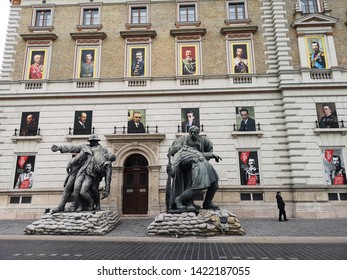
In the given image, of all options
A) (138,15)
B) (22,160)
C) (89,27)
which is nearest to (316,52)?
(138,15)

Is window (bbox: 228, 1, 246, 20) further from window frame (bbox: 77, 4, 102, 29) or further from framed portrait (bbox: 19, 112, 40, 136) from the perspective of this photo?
framed portrait (bbox: 19, 112, 40, 136)

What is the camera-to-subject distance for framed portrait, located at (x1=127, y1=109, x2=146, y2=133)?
1766cm

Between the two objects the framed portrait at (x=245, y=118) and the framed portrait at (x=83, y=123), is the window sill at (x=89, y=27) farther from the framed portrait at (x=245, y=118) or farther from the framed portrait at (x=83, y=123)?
the framed portrait at (x=245, y=118)

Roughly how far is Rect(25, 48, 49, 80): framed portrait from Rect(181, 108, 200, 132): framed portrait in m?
10.7

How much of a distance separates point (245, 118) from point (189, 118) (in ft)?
12.8

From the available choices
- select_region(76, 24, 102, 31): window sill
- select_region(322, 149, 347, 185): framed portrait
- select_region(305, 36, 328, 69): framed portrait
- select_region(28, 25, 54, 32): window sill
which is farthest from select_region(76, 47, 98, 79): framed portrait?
select_region(322, 149, 347, 185): framed portrait

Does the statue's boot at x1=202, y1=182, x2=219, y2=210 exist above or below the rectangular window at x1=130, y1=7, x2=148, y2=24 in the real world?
below

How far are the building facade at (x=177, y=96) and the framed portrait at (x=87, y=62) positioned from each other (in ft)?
0.27

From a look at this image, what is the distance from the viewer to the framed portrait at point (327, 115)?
16550 millimetres

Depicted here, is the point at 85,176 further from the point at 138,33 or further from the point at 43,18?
the point at 43,18

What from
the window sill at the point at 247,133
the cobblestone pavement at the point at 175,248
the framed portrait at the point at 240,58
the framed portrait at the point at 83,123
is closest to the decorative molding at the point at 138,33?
the framed portrait at the point at 240,58

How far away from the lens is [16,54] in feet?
63.3

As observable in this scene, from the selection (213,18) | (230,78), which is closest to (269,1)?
(213,18)
